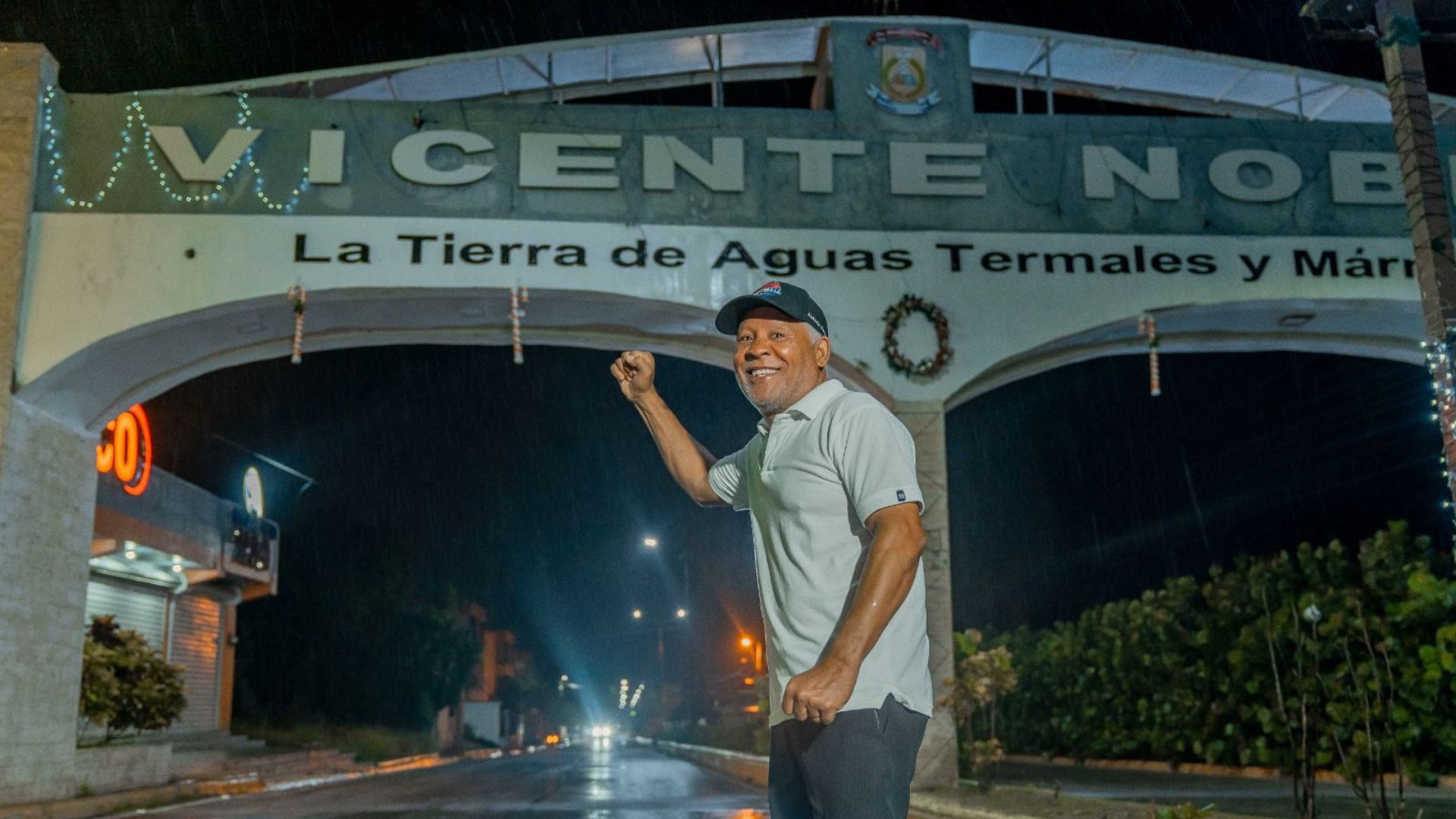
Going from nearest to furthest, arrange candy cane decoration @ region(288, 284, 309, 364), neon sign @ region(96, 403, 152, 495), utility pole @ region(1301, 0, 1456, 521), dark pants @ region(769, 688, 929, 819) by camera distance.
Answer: dark pants @ region(769, 688, 929, 819) < utility pole @ region(1301, 0, 1456, 521) < candy cane decoration @ region(288, 284, 309, 364) < neon sign @ region(96, 403, 152, 495)

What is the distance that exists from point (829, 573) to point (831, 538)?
68 mm

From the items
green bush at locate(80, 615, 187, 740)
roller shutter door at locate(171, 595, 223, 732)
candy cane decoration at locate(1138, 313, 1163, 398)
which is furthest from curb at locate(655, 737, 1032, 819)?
roller shutter door at locate(171, 595, 223, 732)

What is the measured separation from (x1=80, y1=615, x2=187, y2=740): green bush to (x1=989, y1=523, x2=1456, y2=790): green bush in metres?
11.6

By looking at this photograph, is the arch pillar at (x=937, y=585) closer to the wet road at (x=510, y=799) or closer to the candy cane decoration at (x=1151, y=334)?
the wet road at (x=510, y=799)

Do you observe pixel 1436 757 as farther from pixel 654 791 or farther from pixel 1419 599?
pixel 654 791

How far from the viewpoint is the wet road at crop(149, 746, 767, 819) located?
1280 cm

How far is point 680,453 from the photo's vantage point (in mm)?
3262

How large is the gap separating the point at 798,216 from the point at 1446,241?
6.82 metres

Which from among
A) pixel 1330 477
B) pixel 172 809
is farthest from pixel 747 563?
pixel 172 809

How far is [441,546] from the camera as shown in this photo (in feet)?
164

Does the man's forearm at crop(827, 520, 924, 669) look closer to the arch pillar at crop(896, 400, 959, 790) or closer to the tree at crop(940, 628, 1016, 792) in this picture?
the arch pillar at crop(896, 400, 959, 790)

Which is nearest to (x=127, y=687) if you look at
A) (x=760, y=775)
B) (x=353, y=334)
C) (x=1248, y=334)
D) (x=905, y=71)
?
(x=353, y=334)

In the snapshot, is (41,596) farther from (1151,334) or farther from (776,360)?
(776,360)

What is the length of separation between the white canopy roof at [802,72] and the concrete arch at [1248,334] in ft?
8.05
